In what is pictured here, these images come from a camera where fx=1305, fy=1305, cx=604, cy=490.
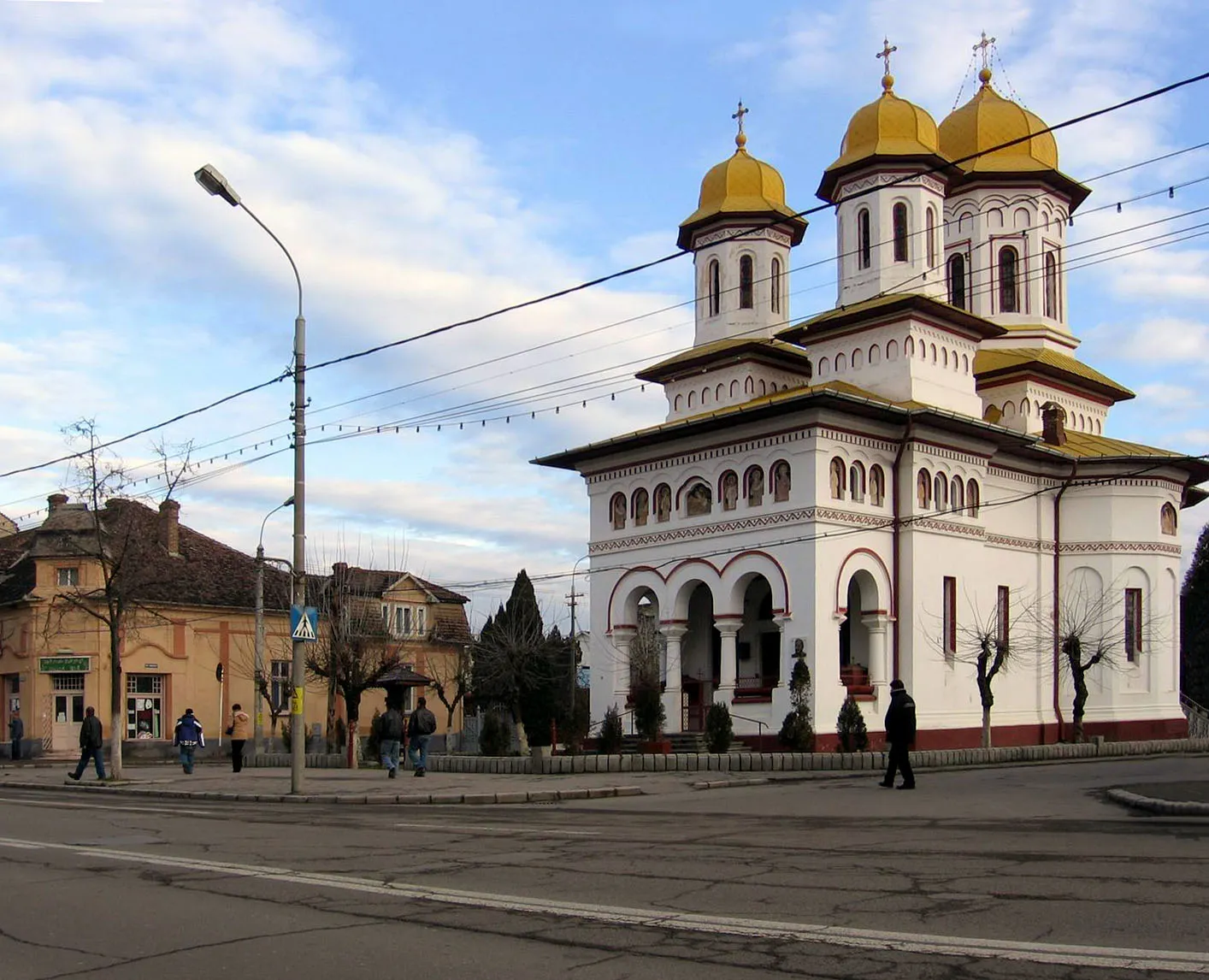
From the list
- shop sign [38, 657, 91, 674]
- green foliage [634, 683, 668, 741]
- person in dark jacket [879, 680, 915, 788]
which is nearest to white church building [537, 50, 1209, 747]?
green foliage [634, 683, 668, 741]

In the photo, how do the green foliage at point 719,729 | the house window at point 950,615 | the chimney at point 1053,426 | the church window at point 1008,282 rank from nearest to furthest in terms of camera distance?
1. the green foliage at point 719,729
2. the house window at point 950,615
3. the chimney at point 1053,426
4. the church window at point 1008,282

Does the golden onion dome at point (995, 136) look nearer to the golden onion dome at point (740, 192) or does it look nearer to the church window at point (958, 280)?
the church window at point (958, 280)

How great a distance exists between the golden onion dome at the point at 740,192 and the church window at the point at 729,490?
985 centimetres

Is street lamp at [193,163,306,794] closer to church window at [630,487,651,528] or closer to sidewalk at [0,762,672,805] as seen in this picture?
sidewalk at [0,762,672,805]

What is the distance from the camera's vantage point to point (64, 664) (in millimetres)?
45469

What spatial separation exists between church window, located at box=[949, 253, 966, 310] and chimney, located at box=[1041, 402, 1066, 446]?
5192 mm

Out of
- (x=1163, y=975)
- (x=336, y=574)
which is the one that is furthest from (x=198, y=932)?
(x=336, y=574)

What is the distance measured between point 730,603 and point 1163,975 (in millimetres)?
27914

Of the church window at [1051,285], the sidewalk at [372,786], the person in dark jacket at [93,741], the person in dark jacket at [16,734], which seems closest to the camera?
the sidewalk at [372,786]

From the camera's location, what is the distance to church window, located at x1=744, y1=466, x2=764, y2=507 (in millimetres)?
33781

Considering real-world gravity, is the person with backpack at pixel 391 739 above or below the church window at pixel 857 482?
below

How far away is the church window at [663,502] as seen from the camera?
1437 inches

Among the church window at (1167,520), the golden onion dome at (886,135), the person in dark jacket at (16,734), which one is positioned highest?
the golden onion dome at (886,135)

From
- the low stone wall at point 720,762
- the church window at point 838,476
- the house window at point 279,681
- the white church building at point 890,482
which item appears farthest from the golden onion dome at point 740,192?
the house window at point 279,681
